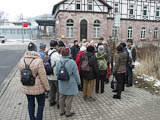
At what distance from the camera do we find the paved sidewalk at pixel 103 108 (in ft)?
12.7

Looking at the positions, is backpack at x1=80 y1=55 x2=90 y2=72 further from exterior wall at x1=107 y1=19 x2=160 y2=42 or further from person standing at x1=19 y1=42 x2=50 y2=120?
exterior wall at x1=107 y1=19 x2=160 y2=42

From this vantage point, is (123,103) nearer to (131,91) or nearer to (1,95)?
(131,91)

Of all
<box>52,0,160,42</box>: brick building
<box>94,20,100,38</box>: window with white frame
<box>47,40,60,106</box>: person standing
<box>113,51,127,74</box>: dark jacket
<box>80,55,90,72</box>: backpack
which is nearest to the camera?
<box>47,40,60,106</box>: person standing

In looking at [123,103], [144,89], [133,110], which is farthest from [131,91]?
[133,110]

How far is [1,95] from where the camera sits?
209 inches

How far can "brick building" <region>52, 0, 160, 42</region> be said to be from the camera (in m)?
23.5

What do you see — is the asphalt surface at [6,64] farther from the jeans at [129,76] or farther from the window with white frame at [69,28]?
the window with white frame at [69,28]

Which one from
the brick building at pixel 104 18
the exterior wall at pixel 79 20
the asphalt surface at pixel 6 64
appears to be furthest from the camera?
the brick building at pixel 104 18

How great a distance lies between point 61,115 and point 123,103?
73.3 inches

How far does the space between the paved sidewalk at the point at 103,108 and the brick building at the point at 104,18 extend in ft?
56.5

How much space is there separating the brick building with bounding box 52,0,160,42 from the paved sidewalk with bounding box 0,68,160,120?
17221mm

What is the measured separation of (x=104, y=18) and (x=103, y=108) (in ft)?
72.0

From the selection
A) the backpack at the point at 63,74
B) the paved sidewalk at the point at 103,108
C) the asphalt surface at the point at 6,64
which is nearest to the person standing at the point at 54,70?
the paved sidewalk at the point at 103,108

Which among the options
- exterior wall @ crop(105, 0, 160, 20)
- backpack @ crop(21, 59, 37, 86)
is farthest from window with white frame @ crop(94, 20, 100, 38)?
backpack @ crop(21, 59, 37, 86)
